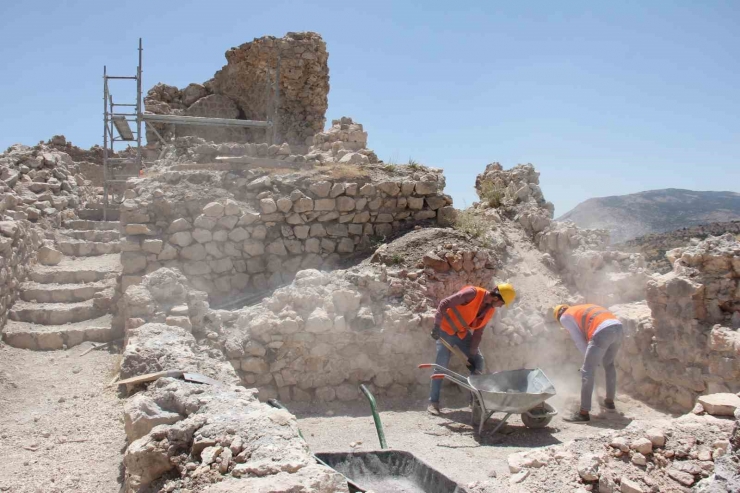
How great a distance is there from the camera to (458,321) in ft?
20.1

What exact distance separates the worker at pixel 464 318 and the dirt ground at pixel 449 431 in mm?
382

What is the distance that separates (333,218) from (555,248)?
323 centimetres

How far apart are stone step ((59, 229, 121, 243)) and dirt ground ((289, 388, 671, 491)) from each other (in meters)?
5.22

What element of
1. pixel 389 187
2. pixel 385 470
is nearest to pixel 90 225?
pixel 389 187

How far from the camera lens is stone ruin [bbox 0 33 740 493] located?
12.9ft

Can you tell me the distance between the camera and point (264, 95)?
1552cm

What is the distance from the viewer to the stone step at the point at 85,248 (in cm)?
898

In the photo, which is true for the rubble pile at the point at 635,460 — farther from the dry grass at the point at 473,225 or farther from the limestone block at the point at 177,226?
the limestone block at the point at 177,226

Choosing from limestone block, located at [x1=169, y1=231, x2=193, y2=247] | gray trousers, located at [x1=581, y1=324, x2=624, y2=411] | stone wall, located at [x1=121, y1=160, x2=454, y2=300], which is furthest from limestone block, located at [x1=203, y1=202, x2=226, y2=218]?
gray trousers, located at [x1=581, y1=324, x2=624, y2=411]

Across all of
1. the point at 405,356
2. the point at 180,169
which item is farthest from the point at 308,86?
the point at 405,356

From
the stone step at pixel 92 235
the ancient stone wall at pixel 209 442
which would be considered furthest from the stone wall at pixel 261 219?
the ancient stone wall at pixel 209 442

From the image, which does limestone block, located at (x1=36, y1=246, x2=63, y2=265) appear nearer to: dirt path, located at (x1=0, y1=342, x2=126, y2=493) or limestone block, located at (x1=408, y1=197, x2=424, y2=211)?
dirt path, located at (x1=0, y1=342, x2=126, y2=493)

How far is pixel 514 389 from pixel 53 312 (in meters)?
5.48

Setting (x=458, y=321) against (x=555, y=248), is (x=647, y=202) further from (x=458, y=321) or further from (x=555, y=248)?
(x=458, y=321)
